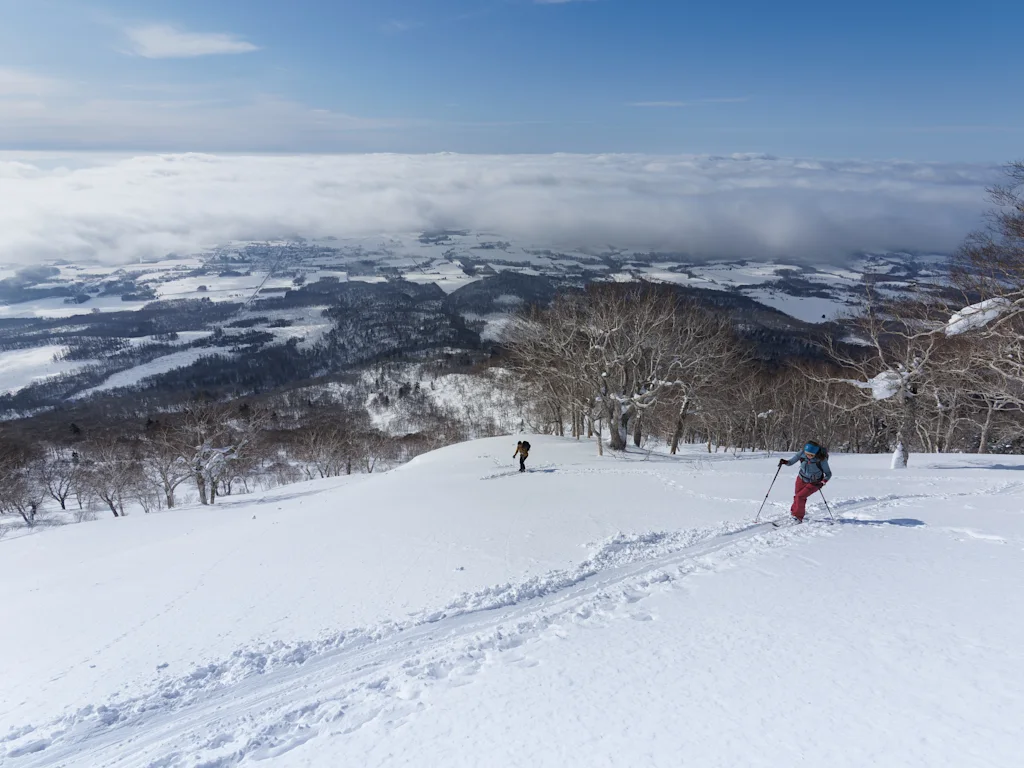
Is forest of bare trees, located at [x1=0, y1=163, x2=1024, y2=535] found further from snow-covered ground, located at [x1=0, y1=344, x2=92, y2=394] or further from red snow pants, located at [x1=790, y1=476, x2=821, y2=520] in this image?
snow-covered ground, located at [x1=0, y1=344, x2=92, y2=394]

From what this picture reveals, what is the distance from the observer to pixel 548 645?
681 cm

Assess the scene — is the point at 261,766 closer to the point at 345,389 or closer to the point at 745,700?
the point at 745,700

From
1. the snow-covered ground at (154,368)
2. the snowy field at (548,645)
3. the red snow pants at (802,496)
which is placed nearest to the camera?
the snowy field at (548,645)

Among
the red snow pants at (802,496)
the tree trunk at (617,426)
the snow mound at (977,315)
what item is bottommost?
the tree trunk at (617,426)

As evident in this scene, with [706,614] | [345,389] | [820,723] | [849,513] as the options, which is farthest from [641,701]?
[345,389]

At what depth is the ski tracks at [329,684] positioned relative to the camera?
558 centimetres

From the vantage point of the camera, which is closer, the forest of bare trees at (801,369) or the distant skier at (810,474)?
the distant skier at (810,474)

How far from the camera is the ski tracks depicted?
18.3 feet

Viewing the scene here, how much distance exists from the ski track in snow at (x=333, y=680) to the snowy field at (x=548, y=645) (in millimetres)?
34

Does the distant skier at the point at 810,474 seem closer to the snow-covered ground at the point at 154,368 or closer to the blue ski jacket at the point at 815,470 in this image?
the blue ski jacket at the point at 815,470

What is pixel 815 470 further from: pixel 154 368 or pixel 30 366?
pixel 30 366

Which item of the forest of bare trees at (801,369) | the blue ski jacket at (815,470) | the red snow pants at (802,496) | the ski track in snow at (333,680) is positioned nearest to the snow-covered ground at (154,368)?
the forest of bare trees at (801,369)

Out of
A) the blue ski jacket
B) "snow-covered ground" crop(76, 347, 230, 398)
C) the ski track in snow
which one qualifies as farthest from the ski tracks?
"snow-covered ground" crop(76, 347, 230, 398)

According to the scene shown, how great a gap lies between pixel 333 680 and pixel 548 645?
112 inches
